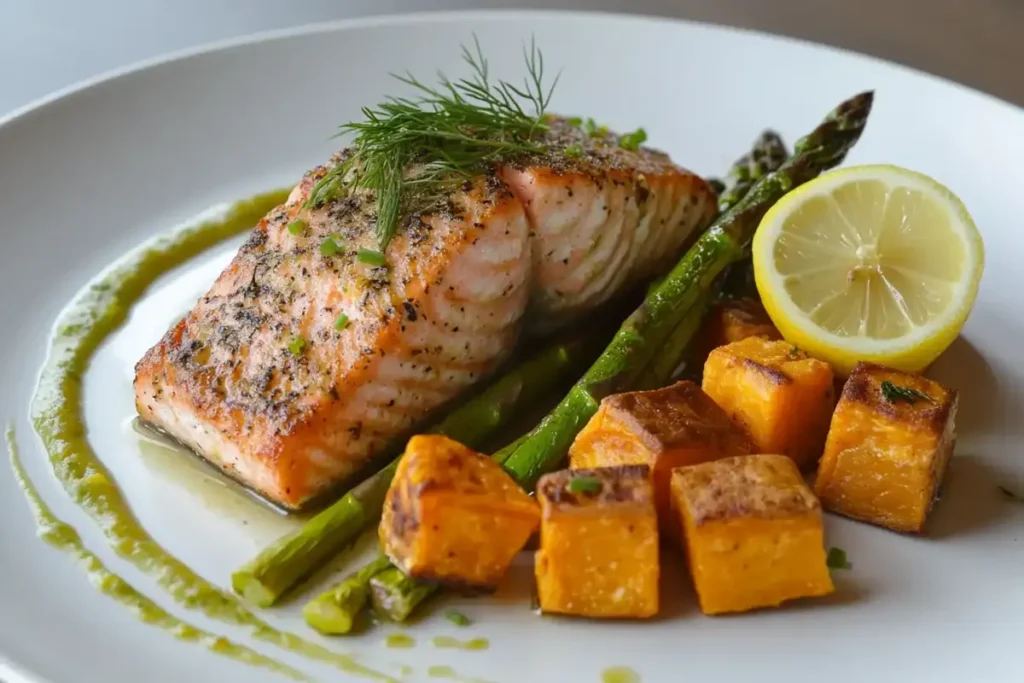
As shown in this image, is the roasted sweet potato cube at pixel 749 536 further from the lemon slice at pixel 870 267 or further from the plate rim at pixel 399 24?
the plate rim at pixel 399 24

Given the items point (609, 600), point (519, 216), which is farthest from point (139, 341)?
point (609, 600)

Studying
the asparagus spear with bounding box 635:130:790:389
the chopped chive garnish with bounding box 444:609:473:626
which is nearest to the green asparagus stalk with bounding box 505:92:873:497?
the asparagus spear with bounding box 635:130:790:389

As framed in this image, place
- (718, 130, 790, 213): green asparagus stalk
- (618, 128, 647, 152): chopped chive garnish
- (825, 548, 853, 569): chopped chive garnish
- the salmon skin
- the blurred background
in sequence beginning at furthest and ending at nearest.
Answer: the blurred background < (718, 130, 790, 213): green asparagus stalk < (618, 128, 647, 152): chopped chive garnish < the salmon skin < (825, 548, 853, 569): chopped chive garnish

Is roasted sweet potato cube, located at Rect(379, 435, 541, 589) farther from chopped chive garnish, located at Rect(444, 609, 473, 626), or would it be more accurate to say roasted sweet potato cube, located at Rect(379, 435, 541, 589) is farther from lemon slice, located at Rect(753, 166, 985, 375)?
lemon slice, located at Rect(753, 166, 985, 375)

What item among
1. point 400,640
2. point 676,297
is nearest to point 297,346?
point 400,640

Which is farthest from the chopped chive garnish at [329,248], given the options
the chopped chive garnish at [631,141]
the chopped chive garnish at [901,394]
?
the chopped chive garnish at [901,394]

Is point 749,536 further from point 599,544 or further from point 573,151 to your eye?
point 573,151
